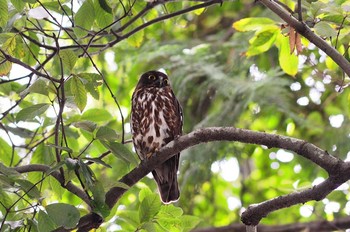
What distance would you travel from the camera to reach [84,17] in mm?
2850

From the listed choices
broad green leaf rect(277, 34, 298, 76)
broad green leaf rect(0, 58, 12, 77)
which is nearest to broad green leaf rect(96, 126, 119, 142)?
broad green leaf rect(0, 58, 12, 77)

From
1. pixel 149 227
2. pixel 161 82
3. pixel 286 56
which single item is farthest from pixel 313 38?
pixel 161 82

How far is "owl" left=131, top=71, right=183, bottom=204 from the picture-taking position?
406 centimetres

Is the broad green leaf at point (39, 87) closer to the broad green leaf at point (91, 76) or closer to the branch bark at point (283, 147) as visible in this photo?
the broad green leaf at point (91, 76)

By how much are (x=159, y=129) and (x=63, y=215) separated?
5.71ft

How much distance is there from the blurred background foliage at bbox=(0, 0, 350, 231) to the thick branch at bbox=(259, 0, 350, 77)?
0.19 feet

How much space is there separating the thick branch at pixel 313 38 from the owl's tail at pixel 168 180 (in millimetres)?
1524

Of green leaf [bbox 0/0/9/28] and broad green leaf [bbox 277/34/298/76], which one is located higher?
green leaf [bbox 0/0/9/28]

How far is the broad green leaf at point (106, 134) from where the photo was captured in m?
2.44

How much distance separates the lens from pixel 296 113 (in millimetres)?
5156

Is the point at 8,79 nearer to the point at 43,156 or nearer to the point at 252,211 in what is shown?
the point at 43,156

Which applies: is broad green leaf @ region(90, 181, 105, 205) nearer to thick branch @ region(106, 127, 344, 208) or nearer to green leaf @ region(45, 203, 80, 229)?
green leaf @ region(45, 203, 80, 229)

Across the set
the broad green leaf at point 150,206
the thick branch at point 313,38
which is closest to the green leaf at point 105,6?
the thick branch at point 313,38

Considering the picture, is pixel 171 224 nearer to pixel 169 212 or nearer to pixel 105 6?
pixel 169 212
